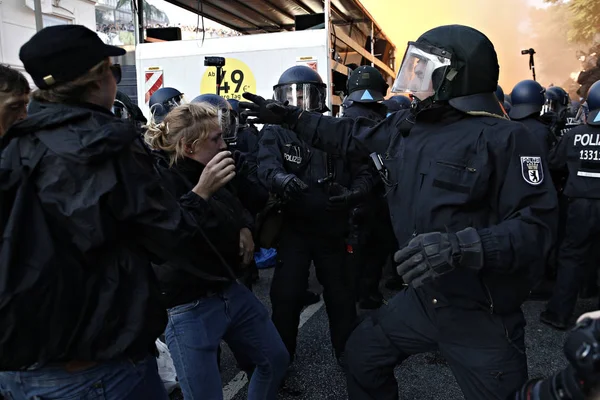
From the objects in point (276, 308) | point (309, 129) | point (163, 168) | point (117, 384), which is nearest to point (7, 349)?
point (117, 384)

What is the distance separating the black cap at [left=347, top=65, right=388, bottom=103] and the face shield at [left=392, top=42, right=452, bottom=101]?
7.11ft

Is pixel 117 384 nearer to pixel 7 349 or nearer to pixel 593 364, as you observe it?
pixel 7 349

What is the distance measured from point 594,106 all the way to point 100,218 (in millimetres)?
4264

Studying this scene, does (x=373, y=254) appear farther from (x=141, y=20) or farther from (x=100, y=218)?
(x=141, y=20)

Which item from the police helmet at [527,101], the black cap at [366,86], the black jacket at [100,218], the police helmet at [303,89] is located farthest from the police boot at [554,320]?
the black jacket at [100,218]

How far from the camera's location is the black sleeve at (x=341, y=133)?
101 inches

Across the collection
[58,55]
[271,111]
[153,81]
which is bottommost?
[271,111]

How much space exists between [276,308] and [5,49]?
19448 millimetres

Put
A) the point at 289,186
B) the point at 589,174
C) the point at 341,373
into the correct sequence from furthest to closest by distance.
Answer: the point at 589,174 < the point at 341,373 < the point at 289,186

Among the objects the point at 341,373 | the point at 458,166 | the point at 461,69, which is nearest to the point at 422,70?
the point at 461,69

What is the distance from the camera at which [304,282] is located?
3230mm

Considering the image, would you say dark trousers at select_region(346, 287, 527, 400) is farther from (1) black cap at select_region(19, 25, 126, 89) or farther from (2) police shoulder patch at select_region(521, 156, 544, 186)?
(1) black cap at select_region(19, 25, 126, 89)

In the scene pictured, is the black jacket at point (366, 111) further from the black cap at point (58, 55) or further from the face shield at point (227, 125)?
the black cap at point (58, 55)

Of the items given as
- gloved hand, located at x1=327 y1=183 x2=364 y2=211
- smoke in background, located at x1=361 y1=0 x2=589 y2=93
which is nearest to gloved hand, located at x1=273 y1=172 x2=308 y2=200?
gloved hand, located at x1=327 y1=183 x2=364 y2=211
